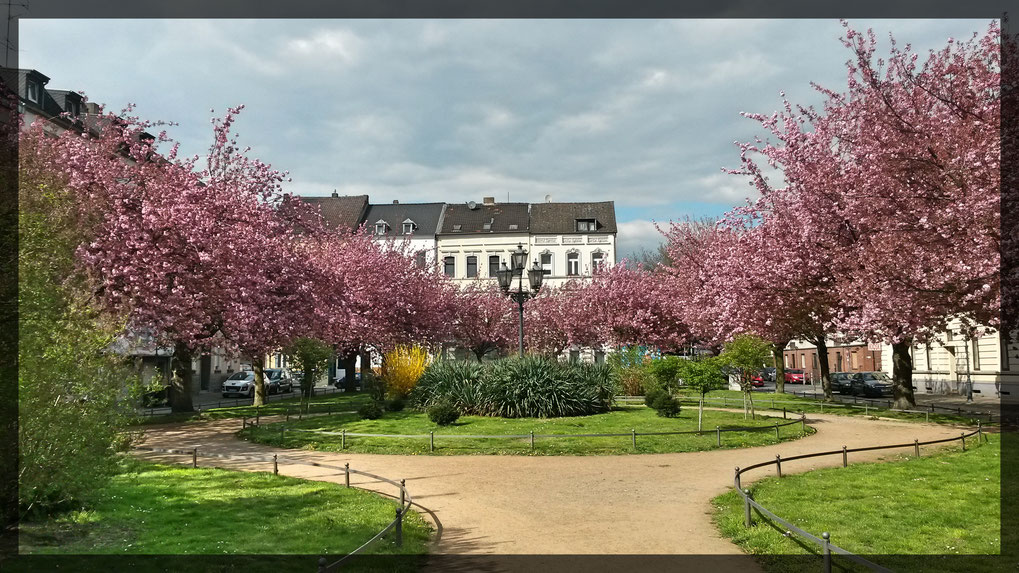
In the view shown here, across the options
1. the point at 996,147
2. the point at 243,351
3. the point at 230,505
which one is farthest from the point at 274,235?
the point at 996,147

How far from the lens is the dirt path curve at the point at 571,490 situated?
9000mm

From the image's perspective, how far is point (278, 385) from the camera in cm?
4994

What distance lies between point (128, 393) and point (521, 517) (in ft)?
19.2

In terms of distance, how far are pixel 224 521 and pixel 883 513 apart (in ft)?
31.5

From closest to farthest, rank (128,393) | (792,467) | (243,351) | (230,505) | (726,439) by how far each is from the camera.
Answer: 1. (128,393)
2. (230,505)
3. (792,467)
4. (726,439)
5. (243,351)

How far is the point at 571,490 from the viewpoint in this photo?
40.3 feet

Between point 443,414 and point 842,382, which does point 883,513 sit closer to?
point 443,414

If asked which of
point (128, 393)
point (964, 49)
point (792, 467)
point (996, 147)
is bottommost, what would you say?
point (792, 467)

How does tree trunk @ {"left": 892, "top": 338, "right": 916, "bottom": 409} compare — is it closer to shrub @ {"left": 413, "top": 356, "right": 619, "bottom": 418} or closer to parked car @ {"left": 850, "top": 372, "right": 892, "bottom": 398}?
parked car @ {"left": 850, "top": 372, "right": 892, "bottom": 398}

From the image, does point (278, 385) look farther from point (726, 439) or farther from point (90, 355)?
point (90, 355)

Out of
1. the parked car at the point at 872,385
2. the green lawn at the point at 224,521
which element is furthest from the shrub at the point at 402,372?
the parked car at the point at 872,385

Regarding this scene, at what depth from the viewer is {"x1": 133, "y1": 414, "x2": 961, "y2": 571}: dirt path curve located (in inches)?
354

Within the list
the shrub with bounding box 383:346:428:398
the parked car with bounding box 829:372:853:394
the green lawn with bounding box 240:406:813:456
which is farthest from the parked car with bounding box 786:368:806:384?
the shrub with bounding box 383:346:428:398

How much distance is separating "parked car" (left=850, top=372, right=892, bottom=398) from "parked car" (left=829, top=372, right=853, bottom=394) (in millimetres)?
379
